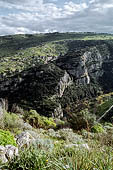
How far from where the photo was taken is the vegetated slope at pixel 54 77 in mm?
82250

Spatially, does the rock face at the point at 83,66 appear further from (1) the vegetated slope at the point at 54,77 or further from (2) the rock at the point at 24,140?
(2) the rock at the point at 24,140

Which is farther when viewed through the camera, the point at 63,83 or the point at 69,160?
the point at 63,83

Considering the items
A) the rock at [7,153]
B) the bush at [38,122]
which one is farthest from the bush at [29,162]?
the bush at [38,122]

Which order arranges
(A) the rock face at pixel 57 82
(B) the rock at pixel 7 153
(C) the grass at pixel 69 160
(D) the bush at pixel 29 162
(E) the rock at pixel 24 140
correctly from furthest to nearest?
(A) the rock face at pixel 57 82
(E) the rock at pixel 24 140
(B) the rock at pixel 7 153
(D) the bush at pixel 29 162
(C) the grass at pixel 69 160

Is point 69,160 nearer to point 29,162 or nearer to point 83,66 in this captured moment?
point 29,162

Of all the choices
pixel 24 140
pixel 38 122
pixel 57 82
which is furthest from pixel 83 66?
pixel 24 140

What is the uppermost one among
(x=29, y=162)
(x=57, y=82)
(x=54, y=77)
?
(x=29, y=162)

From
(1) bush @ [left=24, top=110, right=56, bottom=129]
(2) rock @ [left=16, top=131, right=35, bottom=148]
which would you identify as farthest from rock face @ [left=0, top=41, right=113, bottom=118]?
(2) rock @ [left=16, top=131, right=35, bottom=148]

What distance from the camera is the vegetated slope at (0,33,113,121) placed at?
82250 millimetres

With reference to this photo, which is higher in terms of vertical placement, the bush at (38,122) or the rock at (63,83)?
the bush at (38,122)

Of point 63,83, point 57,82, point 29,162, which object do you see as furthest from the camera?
point 63,83

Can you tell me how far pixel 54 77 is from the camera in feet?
329

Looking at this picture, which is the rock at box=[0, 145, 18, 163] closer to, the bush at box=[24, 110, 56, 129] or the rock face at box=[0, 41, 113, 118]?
the bush at box=[24, 110, 56, 129]

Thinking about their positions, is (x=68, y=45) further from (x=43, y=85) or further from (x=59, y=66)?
(x=43, y=85)
